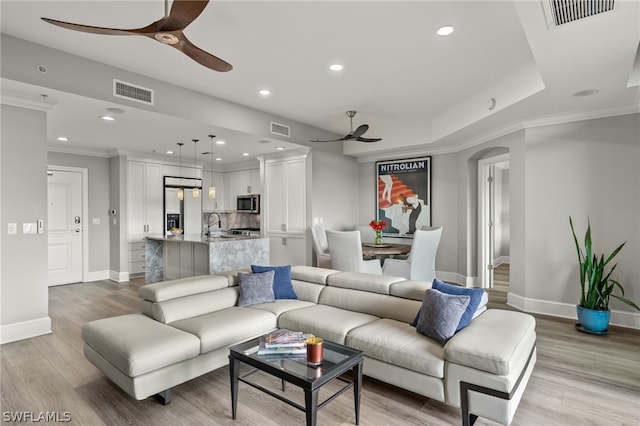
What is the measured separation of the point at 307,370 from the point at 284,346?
28cm

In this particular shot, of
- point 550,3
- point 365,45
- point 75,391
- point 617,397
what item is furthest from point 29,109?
point 617,397

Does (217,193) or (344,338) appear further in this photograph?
(217,193)

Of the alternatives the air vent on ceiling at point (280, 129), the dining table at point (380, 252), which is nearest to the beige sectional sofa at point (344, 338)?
the dining table at point (380, 252)

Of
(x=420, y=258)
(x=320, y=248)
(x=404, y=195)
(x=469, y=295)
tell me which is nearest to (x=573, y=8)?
(x=469, y=295)

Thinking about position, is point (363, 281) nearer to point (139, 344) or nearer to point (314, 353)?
point (314, 353)

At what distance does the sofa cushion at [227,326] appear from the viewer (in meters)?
2.54

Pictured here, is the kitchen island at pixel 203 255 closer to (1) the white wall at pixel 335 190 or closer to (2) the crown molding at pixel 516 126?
(1) the white wall at pixel 335 190

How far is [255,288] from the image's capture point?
329 centimetres

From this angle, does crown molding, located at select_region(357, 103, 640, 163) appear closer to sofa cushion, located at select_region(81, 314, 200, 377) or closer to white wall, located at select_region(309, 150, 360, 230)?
white wall, located at select_region(309, 150, 360, 230)

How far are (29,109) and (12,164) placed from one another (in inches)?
23.3

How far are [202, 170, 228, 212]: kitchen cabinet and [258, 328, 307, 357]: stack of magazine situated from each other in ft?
21.2

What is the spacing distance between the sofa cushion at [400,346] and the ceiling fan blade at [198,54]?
217 centimetres

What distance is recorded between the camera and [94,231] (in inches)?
260

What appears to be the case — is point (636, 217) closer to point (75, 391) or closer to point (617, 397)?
point (617, 397)
